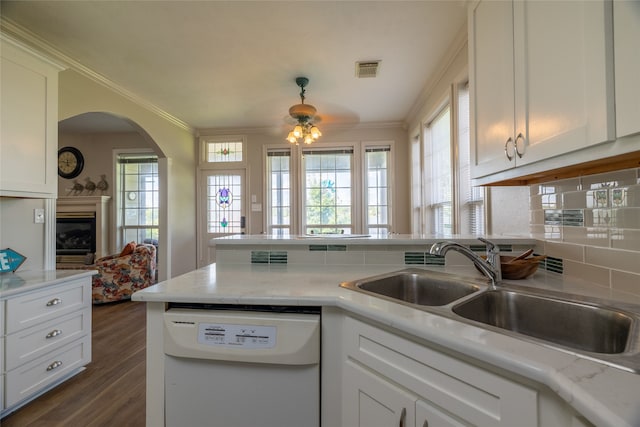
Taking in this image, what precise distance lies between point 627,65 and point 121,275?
15.5 ft

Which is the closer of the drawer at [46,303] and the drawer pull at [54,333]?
the drawer at [46,303]

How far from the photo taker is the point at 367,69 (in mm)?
2639

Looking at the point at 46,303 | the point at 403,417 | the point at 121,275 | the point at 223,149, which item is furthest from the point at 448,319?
the point at 223,149

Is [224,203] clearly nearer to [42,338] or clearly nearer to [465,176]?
[42,338]

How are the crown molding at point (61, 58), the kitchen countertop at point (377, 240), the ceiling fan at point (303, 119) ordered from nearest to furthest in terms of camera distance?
the kitchen countertop at point (377, 240) < the crown molding at point (61, 58) < the ceiling fan at point (303, 119)

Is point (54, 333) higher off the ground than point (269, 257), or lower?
lower

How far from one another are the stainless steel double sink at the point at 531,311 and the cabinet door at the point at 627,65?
512 mm

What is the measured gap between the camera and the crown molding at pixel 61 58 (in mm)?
2029

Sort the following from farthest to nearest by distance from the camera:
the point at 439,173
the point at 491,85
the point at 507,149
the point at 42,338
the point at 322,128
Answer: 1. the point at 322,128
2. the point at 439,173
3. the point at 42,338
4. the point at 491,85
5. the point at 507,149

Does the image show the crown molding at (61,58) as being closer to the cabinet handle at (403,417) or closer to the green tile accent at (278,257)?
the green tile accent at (278,257)

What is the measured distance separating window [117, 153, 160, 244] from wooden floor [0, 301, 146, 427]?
289 centimetres

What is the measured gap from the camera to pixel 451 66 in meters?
2.44

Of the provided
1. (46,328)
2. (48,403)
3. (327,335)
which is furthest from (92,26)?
→ (327,335)

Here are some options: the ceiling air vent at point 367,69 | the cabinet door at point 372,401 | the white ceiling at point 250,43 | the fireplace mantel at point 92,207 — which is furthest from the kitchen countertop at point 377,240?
the fireplace mantel at point 92,207
